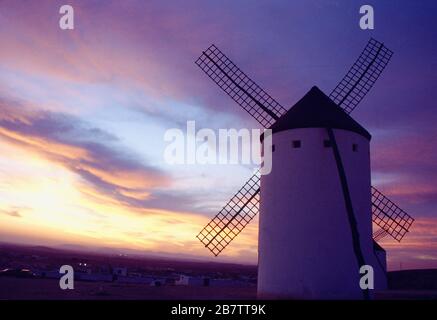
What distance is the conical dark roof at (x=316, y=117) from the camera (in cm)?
1545

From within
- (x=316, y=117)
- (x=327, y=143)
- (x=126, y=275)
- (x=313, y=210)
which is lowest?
(x=126, y=275)

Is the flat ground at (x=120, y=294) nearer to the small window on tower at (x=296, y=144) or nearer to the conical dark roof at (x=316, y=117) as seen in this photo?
the small window on tower at (x=296, y=144)

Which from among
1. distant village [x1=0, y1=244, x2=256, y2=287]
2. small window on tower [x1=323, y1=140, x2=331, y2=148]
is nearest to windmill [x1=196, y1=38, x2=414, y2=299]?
small window on tower [x1=323, y1=140, x2=331, y2=148]

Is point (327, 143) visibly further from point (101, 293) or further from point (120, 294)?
point (101, 293)

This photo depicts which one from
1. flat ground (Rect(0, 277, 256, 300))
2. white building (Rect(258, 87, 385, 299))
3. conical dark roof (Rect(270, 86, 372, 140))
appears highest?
conical dark roof (Rect(270, 86, 372, 140))

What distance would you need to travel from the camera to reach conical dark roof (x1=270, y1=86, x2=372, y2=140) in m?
15.5

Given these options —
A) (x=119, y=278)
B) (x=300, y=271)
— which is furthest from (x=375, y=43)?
(x=119, y=278)

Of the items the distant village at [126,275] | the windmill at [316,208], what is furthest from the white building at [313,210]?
the distant village at [126,275]

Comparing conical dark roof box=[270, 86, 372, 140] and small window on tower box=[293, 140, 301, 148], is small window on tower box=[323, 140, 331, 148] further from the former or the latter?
small window on tower box=[293, 140, 301, 148]

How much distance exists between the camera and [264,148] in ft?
55.1

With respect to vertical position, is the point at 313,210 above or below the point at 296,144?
below

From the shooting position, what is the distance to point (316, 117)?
15633mm

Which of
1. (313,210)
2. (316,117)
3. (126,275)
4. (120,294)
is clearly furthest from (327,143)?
(126,275)
